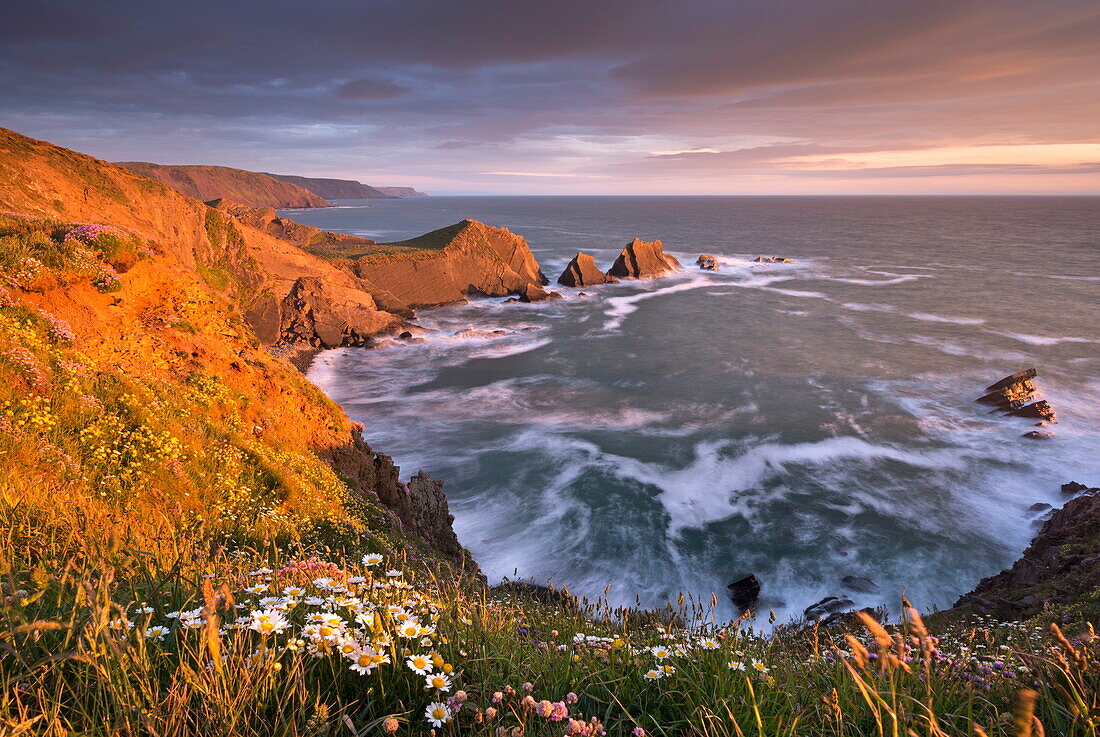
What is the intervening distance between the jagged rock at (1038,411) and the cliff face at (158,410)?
3169 cm

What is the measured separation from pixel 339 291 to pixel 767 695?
48059 mm

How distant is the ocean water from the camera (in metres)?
19.0

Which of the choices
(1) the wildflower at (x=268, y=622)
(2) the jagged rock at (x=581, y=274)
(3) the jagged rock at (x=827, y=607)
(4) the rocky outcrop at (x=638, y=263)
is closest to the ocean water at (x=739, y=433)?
(3) the jagged rock at (x=827, y=607)

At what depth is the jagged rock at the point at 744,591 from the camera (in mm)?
16641

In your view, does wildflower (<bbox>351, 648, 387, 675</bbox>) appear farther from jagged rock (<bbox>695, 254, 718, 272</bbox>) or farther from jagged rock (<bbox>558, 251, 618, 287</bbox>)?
jagged rock (<bbox>695, 254, 718, 272</bbox>)

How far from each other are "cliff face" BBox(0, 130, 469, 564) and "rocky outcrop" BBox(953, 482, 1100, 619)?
12292 mm

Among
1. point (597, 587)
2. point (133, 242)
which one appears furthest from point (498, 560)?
point (133, 242)

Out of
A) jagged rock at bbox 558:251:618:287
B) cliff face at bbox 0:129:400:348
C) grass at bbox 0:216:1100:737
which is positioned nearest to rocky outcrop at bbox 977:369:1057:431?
grass at bbox 0:216:1100:737

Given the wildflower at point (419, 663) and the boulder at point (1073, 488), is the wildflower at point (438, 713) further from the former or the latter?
the boulder at point (1073, 488)

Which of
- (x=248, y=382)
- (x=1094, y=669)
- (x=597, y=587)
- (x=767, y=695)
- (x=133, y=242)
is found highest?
(x=133, y=242)

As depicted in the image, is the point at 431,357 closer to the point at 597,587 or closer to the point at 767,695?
the point at 597,587

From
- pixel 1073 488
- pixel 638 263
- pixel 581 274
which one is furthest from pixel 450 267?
pixel 1073 488

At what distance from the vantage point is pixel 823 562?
1853cm

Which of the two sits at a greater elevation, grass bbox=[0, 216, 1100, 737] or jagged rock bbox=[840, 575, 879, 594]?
grass bbox=[0, 216, 1100, 737]
